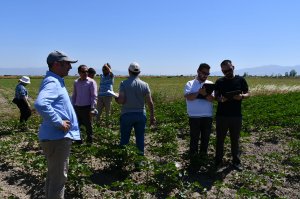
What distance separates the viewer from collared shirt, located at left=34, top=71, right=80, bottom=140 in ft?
12.7

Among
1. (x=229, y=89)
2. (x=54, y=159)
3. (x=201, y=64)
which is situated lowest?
(x=54, y=159)

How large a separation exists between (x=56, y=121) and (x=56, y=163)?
562 mm

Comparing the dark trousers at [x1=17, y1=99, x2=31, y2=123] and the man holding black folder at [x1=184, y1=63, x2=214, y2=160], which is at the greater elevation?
the man holding black folder at [x1=184, y1=63, x2=214, y2=160]

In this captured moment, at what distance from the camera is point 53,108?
3986 mm

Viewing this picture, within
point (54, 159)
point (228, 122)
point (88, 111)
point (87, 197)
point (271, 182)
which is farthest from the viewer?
point (88, 111)

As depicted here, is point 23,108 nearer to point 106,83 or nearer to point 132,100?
point 106,83

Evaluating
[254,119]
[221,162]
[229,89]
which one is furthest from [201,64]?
[254,119]

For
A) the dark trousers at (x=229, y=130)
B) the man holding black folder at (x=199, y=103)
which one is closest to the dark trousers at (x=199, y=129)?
the man holding black folder at (x=199, y=103)

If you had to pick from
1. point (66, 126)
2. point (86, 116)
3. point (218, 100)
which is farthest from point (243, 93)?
point (66, 126)

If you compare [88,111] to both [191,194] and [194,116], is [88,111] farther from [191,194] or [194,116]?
[191,194]

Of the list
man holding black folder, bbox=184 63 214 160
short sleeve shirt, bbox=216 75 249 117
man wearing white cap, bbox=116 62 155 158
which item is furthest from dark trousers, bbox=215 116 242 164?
man wearing white cap, bbox=116 62 155 158

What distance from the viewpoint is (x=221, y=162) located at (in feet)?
22.3

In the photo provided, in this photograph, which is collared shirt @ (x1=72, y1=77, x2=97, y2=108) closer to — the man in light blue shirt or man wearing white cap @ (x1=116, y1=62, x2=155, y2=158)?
man wearing white cap @ (x1=116, y1=62, x2=155, y2=158)

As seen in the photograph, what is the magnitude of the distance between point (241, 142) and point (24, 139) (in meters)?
4.85
